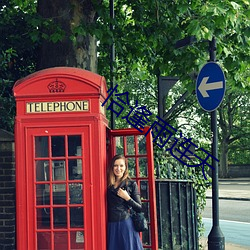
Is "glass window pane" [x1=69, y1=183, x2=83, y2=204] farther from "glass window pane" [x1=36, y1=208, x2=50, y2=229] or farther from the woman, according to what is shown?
the woman

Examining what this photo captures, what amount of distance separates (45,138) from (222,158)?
46850mm

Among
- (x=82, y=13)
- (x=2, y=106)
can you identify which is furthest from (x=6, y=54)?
(x=82, y=13)

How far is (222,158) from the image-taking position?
169 feet

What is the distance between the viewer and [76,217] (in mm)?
5844

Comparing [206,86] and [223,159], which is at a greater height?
[206,86]

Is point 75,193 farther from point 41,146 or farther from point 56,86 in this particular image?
point 56,86

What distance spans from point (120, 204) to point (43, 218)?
0.87m

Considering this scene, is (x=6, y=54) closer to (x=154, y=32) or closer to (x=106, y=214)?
(x=154, y=32)

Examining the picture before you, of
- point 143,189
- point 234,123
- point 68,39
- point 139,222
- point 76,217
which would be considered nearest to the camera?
point 76,217

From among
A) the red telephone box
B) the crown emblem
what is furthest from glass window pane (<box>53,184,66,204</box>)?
the crown emblem

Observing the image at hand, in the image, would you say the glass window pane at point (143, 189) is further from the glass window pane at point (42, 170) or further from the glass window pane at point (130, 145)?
the glass window pane at point (42, 170)

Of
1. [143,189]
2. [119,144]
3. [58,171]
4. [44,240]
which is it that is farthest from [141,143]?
[44,240]

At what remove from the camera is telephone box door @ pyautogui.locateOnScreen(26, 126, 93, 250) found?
5750 mm

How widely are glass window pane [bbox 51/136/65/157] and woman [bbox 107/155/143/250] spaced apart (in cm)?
65
